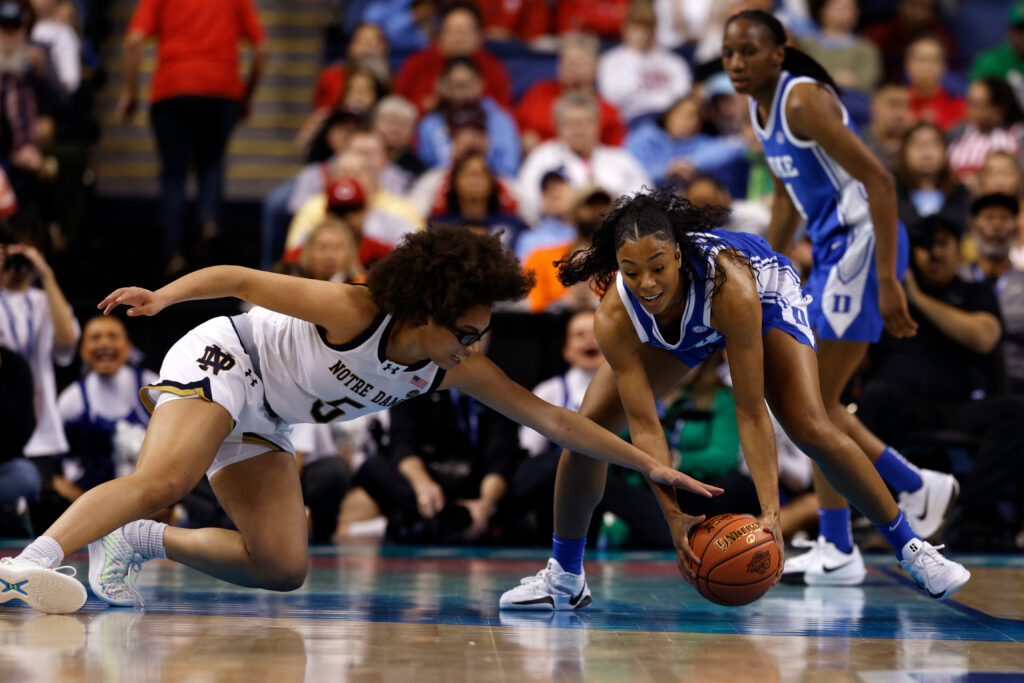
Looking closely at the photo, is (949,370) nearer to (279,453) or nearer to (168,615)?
(279,453)

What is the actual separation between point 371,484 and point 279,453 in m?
2.34

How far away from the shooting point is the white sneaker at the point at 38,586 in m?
3.69

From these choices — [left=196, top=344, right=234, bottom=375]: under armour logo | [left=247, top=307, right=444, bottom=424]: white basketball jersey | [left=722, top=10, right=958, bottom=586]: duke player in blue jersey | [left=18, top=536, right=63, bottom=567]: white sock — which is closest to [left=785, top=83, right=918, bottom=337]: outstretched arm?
[left=722, top=10, right=958, bottom=586]: duke player in blue jersey

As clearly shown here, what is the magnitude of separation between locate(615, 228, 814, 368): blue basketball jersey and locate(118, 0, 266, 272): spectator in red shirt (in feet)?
16.0

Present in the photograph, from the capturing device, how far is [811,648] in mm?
3729

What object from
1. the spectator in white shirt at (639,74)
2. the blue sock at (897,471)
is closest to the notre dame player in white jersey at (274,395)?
the blue sock at (897,471)

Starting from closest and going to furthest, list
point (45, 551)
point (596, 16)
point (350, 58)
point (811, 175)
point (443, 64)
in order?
point (45, 551)
point (811, 175)
point (350, 58)
point (443, 64)
point (596, 16)

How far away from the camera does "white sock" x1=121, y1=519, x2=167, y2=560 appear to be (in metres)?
4.38

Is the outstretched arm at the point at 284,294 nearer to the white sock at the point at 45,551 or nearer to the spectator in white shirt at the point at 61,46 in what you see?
the white sock at the point at 45,551

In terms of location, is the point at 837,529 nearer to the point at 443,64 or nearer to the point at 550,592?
the point at 550,592

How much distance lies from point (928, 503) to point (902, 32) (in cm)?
686

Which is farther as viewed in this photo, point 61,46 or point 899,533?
point 61,46

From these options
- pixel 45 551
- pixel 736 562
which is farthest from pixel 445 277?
pixel 45 551

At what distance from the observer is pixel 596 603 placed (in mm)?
4652
